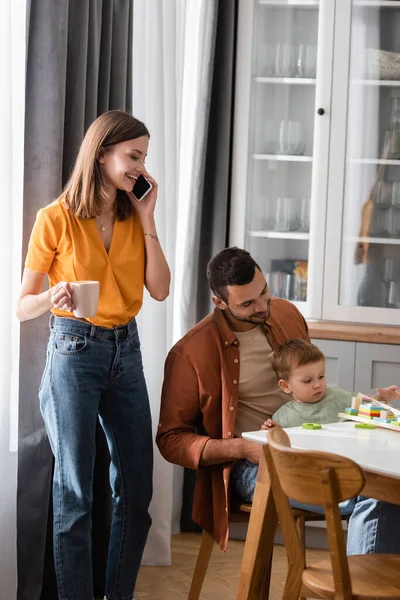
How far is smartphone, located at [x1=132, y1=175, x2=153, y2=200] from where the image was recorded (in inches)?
97.6

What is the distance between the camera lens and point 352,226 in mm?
3840

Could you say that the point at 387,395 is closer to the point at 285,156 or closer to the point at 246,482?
the point at 246,482

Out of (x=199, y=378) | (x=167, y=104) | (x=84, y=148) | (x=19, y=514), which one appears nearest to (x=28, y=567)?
(x=19, y=514)

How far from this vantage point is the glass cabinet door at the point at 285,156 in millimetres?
3822

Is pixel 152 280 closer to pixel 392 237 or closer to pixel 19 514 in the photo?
pixel 19 514

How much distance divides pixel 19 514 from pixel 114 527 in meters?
0.27

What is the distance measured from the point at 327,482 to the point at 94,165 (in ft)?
3.60

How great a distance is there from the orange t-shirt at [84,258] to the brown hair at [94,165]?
3 centimetres

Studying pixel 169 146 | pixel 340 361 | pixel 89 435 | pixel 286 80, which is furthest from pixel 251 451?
pixel 286 80

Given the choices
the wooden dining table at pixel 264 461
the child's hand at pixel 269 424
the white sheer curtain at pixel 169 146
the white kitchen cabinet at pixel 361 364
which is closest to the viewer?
the wooden dining table at pixel 264 461

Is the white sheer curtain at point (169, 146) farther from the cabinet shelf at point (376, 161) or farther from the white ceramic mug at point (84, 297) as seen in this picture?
the white ceramic mug at point (84, 297)

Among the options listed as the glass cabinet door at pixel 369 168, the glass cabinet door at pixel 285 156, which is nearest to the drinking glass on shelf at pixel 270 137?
the glass cabinet door at pixel 285 156

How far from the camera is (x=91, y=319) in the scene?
7.81 ft

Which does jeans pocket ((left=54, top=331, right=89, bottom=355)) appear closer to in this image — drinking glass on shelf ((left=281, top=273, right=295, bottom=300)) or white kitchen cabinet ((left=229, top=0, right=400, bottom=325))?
white kitchen cabinet ((left=229, top=0, right=400, bottom=325))
